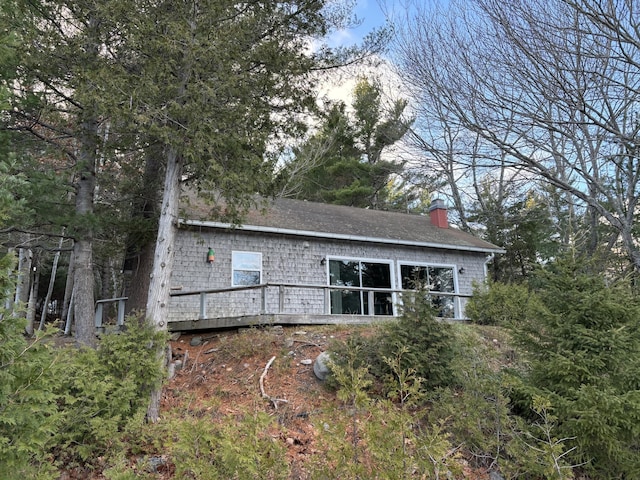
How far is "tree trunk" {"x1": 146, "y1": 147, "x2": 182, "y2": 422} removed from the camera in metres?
6.34

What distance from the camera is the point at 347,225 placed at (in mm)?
13828

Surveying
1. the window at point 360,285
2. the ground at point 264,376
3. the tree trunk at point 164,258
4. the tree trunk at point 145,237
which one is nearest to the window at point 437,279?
the window at point 360,285

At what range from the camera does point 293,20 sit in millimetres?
9617

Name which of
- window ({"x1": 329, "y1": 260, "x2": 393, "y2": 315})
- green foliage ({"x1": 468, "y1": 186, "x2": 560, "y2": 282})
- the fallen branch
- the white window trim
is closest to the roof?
the white window trim

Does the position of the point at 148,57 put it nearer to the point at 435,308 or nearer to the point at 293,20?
the point at 293,20

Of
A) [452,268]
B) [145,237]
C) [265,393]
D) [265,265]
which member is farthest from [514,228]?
[265,393]

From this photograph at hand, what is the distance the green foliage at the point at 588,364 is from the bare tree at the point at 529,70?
8.55 feet

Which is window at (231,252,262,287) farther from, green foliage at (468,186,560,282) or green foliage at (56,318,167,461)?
green foliage at (468,186,560,282)

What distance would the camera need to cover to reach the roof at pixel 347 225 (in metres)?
11.8

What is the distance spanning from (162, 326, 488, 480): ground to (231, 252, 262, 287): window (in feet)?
7.38

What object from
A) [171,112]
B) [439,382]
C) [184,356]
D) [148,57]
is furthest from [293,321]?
[148,57]

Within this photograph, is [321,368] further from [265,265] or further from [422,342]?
[265,265]

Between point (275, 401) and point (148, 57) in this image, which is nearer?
point (275, 401)

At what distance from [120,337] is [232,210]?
10.8 feet
